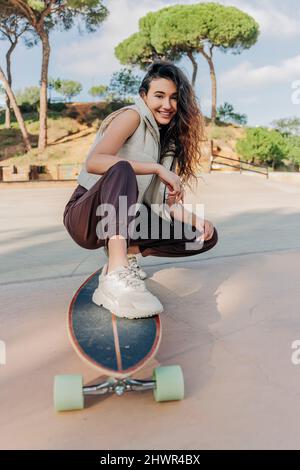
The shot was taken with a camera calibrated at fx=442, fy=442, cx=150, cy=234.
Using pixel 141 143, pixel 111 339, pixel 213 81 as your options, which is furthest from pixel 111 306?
pixel 213 81

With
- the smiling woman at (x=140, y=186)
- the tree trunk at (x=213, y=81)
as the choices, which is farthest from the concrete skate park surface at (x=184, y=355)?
the tree trunk at (x=213, y=81)

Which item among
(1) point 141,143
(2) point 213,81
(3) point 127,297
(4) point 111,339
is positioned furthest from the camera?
(2) point 213,81

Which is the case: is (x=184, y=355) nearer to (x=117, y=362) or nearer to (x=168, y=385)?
(x=168, y=385)

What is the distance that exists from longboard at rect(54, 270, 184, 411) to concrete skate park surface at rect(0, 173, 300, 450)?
0.20ft

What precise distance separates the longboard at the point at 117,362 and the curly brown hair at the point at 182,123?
1.04 meters

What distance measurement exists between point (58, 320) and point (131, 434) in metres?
1.01

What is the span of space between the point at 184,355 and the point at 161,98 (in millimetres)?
1174

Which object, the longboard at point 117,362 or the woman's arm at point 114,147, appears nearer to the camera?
the longboard at point 117,362

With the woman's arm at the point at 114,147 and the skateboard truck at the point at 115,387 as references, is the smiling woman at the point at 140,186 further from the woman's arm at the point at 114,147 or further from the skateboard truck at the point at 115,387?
the skateboard truck at the point at 115,387

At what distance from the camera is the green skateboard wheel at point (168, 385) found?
56.4 inches

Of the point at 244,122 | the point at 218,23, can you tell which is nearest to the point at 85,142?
the point at 218,23

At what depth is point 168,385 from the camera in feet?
4.71

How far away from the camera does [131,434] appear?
1299mm

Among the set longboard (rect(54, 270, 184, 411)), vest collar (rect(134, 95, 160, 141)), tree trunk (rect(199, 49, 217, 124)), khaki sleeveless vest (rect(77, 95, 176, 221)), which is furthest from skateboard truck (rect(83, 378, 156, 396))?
tree trunk (rect(199, 49, 217, 124))
